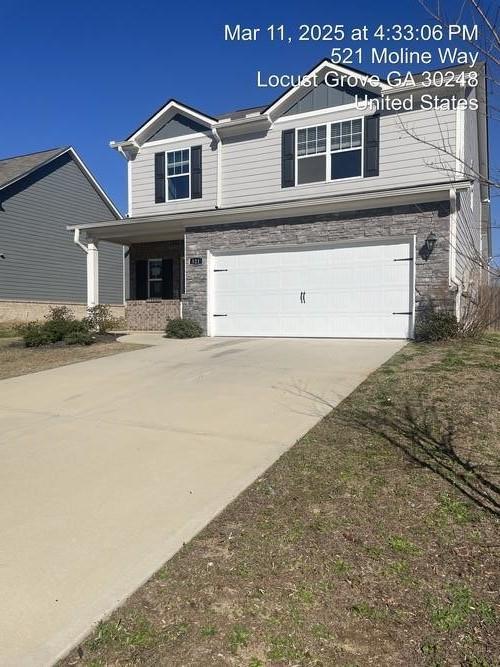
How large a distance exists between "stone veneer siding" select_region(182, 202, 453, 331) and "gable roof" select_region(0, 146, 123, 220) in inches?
449

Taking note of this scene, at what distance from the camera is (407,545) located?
303cm

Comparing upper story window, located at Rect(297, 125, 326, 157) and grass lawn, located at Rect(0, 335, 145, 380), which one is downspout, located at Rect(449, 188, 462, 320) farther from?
grass lawn, located at Rect(0, 335, 145, 380)

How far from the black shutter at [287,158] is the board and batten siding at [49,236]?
13.0 meters

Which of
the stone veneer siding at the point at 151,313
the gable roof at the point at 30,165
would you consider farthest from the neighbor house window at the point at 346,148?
the gable roof at the point at 30,165

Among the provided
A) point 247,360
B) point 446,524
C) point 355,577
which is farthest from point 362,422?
point 247,360

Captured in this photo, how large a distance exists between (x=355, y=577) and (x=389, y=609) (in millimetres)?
276

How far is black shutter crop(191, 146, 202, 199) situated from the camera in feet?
49.8

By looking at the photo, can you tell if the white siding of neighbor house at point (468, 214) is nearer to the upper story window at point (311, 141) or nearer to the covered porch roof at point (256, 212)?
the covered porch roof at point (256, 212)

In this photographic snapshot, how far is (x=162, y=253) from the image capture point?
57.6 feet

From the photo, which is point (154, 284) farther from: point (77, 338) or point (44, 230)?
point (44, 230)

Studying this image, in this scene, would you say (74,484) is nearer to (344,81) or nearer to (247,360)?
(247,360)

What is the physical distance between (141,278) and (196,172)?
182 inches

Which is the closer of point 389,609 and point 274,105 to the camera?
point 389,609

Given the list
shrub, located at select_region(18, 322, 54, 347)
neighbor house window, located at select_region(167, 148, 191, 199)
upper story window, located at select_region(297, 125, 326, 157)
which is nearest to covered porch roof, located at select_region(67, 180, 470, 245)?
neighbor house window, located at select_region(167, 148, 191, 199)
